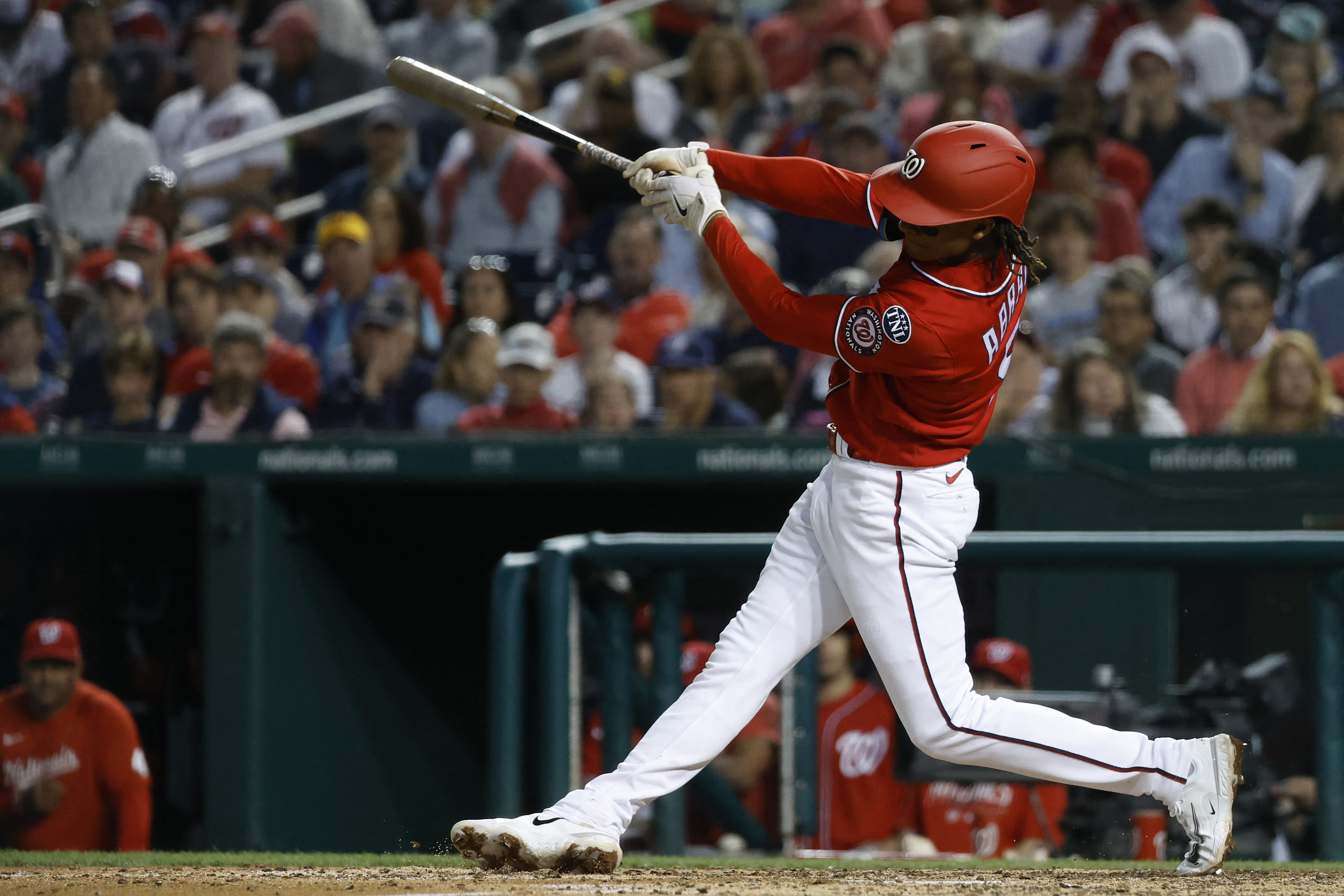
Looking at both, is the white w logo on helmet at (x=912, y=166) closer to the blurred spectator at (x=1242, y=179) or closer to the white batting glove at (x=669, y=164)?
the white batting glove at (x=669, y=164)

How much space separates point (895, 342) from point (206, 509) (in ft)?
10.5

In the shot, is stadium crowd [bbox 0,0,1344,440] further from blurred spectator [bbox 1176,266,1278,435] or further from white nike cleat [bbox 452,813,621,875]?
white nike cleat [bbox 452,813,621,875]

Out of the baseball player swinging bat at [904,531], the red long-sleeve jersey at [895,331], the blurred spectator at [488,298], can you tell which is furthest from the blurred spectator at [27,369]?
the red long-sleeve jersey at [895,331]

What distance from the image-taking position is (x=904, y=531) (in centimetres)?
318

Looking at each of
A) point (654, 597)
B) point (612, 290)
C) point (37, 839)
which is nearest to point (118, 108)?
point (612, 290)

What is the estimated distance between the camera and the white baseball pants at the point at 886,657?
3.19m

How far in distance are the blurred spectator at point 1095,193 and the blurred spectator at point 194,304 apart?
3.40 meters

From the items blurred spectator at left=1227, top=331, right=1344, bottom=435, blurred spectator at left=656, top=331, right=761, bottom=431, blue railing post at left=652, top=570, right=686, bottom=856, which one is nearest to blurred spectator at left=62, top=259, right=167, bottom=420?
blurred spectator at left=656, top=331, right=761, bottom=431

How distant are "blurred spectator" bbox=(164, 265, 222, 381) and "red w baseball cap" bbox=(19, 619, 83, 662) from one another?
1.49 meters

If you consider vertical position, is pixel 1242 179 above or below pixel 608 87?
below

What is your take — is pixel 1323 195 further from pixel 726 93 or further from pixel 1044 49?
pixel 726 93

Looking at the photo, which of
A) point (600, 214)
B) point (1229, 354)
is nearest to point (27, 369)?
point (600, 214)

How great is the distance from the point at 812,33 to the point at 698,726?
598cm

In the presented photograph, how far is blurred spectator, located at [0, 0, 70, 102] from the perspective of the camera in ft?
30.1
